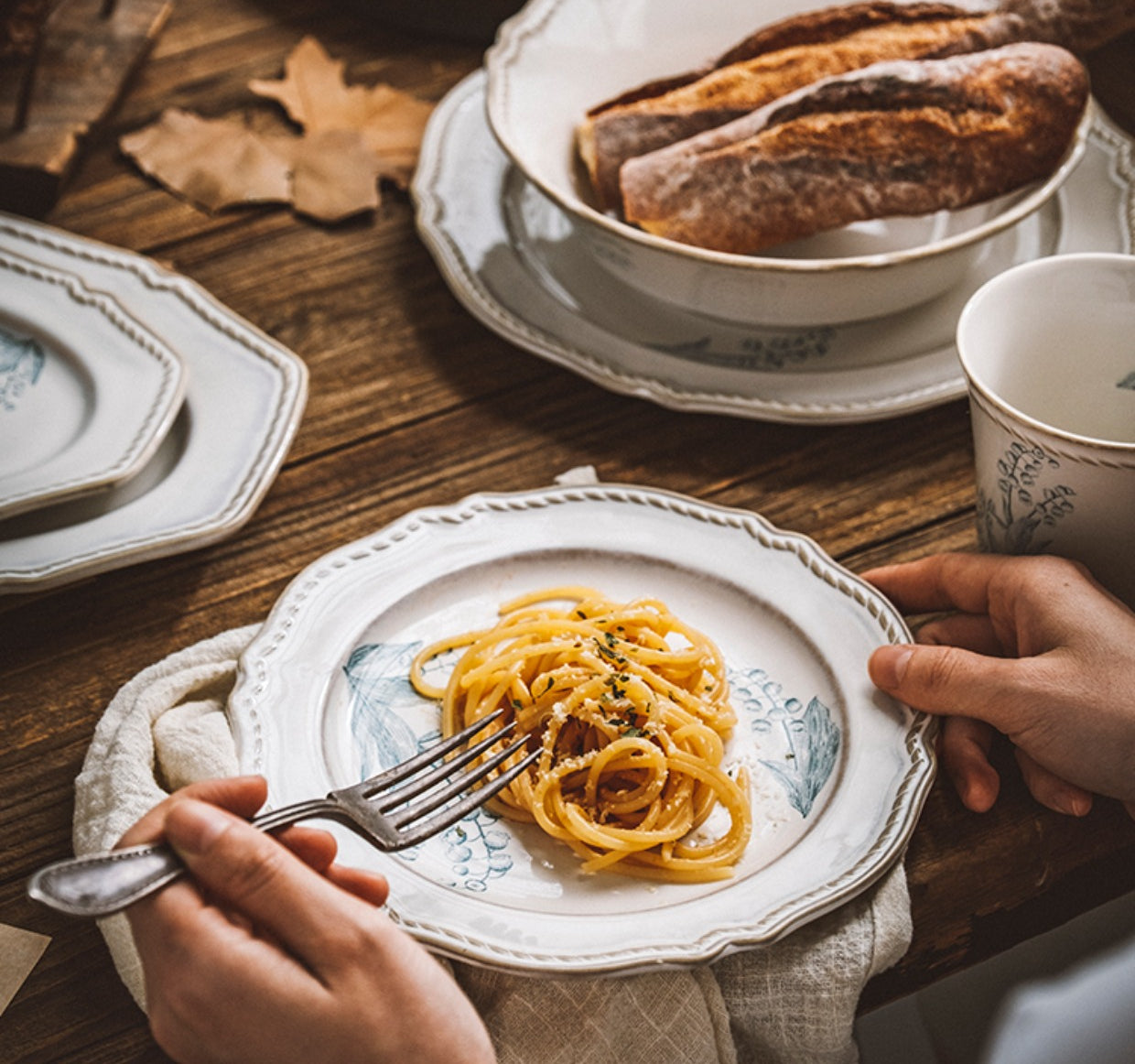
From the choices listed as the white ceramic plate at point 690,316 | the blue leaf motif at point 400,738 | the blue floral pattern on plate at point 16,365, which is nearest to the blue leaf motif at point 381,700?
the blue leaf motif at point 400,738

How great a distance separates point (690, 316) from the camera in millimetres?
1215

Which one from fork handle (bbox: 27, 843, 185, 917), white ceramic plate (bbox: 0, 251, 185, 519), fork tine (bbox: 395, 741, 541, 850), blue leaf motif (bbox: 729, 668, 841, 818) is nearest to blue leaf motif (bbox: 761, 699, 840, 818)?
blue leaf motif (bbox: 729, 668, 841, 818)

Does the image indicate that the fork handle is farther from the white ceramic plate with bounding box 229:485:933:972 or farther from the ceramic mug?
the ceramic mug

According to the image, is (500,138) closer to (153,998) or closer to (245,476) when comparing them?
(245,476)

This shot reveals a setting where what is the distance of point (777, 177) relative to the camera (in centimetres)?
110

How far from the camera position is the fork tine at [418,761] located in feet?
2.38

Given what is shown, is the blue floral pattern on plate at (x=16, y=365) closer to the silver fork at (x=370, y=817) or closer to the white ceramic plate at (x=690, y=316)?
the white ceramic plate at (x=690, y=316)

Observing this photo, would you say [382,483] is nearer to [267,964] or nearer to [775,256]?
[775,256]

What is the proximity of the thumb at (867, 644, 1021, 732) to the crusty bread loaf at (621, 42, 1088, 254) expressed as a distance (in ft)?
1.56

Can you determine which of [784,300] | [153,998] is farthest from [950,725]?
[153,998]

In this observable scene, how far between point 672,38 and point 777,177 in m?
0.37

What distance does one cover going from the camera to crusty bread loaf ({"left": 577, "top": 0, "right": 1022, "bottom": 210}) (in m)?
1.19

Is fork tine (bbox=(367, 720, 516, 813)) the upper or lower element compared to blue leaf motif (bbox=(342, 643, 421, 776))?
upper

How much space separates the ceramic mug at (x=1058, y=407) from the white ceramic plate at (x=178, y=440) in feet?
1.92
